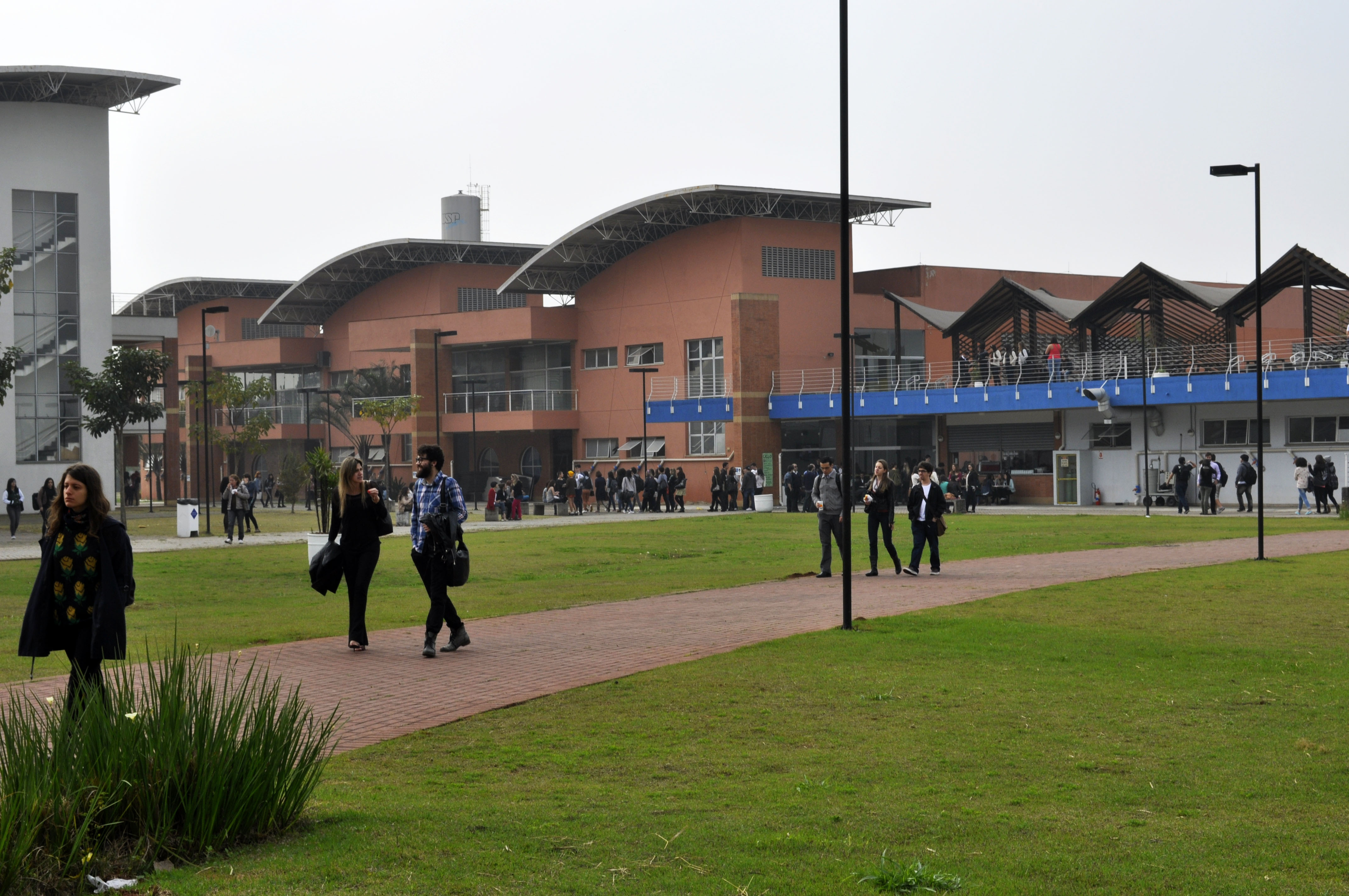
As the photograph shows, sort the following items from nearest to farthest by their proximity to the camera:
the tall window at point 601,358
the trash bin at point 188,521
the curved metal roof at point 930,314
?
the trash bin at point 188,521
the curved metal roof at point 930,314
the tall window at point 601,358

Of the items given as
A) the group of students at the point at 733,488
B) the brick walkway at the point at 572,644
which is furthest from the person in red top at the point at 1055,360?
the brick walkway at the point at 572,644

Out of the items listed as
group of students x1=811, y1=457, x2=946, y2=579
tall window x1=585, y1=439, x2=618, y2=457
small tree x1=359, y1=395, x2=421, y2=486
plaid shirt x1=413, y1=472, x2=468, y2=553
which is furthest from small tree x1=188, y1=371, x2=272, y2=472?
plaid shirt x1=413, y1=472, x2=468, y2=553

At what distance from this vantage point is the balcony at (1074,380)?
41875 mm

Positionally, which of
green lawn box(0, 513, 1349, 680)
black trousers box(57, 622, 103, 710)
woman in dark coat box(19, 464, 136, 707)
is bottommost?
green lawn box(0, 513, 1349, 680)

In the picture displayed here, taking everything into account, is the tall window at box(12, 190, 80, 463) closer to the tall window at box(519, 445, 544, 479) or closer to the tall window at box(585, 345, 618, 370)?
the tall window at box(585, 345, 618, 370)

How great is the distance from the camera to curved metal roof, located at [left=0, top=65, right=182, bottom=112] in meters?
42.6

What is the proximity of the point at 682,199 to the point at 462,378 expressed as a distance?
1780 cm

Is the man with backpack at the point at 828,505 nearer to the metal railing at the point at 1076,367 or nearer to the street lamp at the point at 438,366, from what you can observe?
the metal railing at the point at 1076,367

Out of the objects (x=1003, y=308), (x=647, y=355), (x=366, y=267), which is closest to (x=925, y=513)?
(x=1003, y=308)

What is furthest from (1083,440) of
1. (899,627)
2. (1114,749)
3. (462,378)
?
(1114,749)

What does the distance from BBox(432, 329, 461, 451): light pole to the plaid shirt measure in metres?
47.3

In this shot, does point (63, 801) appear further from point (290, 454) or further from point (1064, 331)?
point (290, 454)

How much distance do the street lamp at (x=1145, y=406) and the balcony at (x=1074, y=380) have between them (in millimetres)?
310

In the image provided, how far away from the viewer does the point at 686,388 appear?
57406mm
